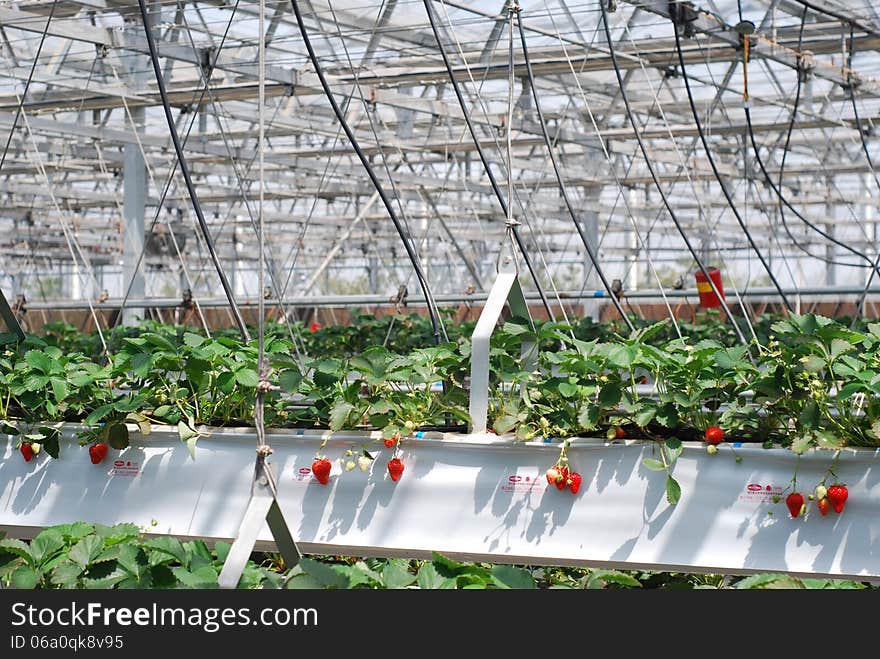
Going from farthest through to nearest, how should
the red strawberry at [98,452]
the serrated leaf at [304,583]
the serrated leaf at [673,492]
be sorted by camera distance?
the red strawberry at [98,452] < the serrated leaf at [673,492] < the serrated leaf at [304,583]

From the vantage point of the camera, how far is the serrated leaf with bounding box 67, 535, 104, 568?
228 centimetres

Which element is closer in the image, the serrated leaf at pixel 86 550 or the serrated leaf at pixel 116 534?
the serrated leaf at pixel 86 550

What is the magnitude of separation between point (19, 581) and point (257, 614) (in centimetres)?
68

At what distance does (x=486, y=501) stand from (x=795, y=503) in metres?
0.76

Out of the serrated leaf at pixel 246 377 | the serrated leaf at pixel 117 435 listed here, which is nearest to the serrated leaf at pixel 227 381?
the serrated leaf at pixel 246 377

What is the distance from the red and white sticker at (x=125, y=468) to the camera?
3.23 metres

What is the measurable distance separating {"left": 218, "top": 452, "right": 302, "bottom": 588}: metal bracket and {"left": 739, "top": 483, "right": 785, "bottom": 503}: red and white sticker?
1106 millimetres

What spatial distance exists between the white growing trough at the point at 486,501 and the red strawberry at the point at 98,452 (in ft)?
0.11

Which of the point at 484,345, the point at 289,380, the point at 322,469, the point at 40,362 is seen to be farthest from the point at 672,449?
the point at 40,362

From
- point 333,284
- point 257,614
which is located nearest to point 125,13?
point 257,614

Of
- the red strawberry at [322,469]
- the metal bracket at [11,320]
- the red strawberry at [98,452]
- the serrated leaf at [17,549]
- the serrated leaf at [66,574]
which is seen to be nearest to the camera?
the serrated leaf at [66,574]

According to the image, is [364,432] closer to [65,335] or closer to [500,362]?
[500,362]

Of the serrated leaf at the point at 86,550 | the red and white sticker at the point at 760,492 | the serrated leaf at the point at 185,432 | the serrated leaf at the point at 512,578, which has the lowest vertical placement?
the serrated leaf at the point at 185,432

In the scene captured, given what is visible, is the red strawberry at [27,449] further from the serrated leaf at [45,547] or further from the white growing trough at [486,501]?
the serrated leaf at [45,547]
